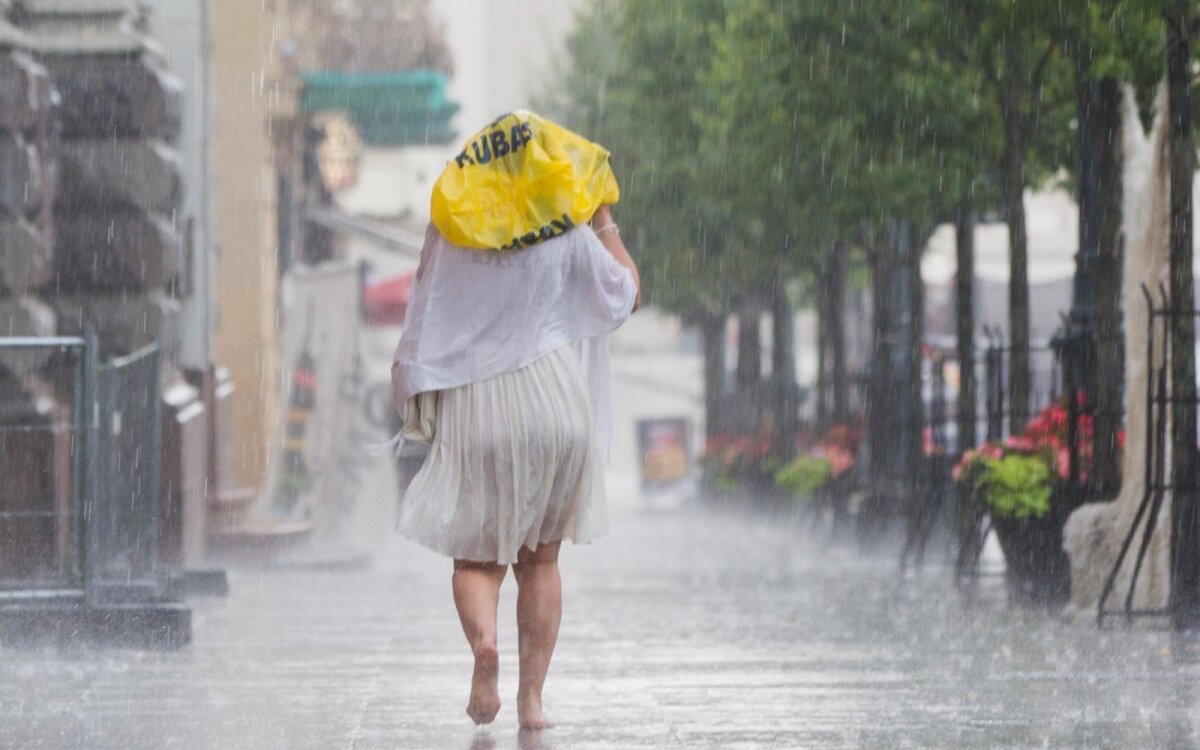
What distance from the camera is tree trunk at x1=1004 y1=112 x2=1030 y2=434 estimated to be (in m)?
15.6

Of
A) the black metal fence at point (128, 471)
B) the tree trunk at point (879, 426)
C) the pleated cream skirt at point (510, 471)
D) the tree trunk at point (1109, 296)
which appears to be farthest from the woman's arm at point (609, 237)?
the tree trunk at point (879, 426)

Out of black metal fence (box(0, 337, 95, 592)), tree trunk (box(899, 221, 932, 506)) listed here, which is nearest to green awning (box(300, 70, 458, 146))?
tree trunk (box(899, 221, 932, 506))

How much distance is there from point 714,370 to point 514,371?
3762 cm

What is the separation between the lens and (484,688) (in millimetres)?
7055

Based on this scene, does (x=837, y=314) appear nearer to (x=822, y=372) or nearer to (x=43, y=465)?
(x=822, y=372)

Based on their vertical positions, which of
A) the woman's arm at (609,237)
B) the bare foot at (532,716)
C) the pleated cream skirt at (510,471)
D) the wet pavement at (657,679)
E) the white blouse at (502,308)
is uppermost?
the woman's arm at (609,237)

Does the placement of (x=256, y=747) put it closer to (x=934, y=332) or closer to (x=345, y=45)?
(x=345, y=45)

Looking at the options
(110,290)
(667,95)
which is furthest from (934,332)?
(110,290)

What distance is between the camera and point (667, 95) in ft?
101

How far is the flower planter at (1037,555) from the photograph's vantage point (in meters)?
13.1

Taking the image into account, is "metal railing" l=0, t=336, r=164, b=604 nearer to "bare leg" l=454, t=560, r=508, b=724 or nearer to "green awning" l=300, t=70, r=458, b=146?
"bare leg" l=454, t=560, r=508, b=724

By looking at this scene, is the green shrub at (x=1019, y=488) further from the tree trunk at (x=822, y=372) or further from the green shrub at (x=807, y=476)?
the tree trunk at (x=822, y=372)

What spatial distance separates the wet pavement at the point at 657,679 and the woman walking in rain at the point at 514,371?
47cm

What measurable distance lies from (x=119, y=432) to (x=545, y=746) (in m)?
5.56
